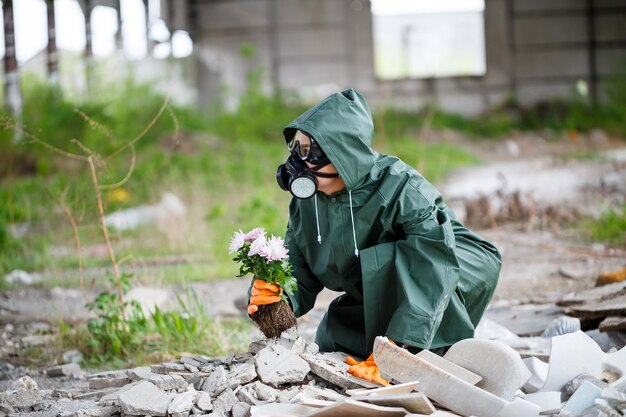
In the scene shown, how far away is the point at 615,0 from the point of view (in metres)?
18.0

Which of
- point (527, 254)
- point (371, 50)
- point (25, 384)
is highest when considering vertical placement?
point (371, 50)

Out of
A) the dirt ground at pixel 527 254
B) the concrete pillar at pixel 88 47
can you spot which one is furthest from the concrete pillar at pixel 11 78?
the dirt ground at pixel 527 254

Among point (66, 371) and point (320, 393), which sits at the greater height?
point (320, 393)

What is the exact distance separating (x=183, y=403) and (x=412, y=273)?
942 mm

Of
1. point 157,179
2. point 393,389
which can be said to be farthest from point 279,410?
point 157,179

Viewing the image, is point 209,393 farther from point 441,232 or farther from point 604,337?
point 604,337

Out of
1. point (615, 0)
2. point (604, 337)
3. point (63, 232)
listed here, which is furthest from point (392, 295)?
point (615, 0)

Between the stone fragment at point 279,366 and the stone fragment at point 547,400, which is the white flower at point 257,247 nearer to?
the stone fragment at point 279,366

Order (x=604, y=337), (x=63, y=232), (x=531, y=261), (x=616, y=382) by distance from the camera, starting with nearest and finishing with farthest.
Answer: (x=616, y=382) → (x=604, y=337) → (x=531, y=261) → (x=63, y=232)

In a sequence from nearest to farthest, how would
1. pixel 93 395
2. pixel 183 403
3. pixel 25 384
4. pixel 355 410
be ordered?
pixel 355 410 < pixel 183 403 < pixel 93 395 < pixel 25 384

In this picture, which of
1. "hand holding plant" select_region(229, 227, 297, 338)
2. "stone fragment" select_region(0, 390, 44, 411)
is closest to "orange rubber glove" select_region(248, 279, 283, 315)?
"hand holding plant" select_region(229, 227, 297, 338)

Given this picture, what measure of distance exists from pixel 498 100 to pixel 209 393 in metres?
16.5

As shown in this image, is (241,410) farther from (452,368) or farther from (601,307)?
(601,307)

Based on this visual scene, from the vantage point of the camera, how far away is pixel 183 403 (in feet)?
8.48
